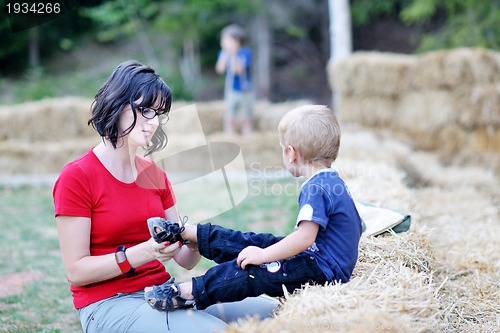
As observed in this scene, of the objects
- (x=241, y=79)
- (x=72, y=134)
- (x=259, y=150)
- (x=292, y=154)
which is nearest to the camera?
(x=292, y=154)

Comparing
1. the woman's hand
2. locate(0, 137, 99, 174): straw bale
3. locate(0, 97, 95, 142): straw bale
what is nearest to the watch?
the woman's hand

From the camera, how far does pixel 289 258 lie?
254cm

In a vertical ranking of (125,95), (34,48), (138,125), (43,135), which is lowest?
(43,135)

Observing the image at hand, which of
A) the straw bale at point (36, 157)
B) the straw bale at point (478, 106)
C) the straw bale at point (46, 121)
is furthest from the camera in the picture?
the straw bale at point (46, 121)

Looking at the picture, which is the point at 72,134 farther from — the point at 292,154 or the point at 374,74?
the point at 292,154

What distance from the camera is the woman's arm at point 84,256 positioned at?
2430 mm

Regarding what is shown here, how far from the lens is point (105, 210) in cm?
253

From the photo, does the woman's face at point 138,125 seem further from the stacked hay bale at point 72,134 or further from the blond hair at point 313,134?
the stacked hay bale at point 72,134

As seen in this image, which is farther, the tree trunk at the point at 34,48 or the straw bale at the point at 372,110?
the tree trunk at the point at 34,48

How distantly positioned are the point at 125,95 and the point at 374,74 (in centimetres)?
817

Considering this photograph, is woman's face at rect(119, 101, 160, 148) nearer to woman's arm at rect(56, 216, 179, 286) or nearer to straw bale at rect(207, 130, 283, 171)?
woman's arm at rect(56, 216, 179, 286)

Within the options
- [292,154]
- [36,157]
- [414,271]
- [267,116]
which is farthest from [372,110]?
[292,154]

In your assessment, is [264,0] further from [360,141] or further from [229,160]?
[360,141]

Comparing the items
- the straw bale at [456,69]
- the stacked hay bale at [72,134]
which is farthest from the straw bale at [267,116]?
the straw bale at [456,69]
